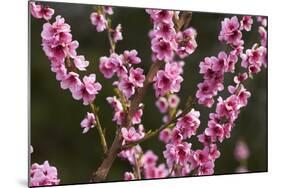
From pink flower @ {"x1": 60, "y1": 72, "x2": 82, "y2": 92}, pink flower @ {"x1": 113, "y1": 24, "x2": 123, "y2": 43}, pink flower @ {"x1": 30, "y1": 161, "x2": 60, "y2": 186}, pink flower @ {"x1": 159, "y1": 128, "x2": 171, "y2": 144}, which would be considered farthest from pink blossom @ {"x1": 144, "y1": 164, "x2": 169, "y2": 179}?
pink flower @ {"x1": 113, "y1": 24, "x2": 123, "y2": 43}

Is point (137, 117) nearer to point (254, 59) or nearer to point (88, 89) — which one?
point (88, 89)

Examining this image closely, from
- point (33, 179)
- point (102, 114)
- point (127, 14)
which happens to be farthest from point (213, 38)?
point (33, 179)

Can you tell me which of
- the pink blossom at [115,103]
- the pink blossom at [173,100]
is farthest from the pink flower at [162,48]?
the pink blossom at [115,103]

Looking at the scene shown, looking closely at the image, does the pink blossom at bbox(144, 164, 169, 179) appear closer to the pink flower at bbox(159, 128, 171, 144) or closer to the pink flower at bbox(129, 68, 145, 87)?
the pink flower at bbox(159, 128, 171, 144)

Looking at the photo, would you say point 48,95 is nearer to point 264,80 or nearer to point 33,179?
point 33,179

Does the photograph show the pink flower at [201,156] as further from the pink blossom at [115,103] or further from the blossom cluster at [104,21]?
the blossom cluster at [104,21]

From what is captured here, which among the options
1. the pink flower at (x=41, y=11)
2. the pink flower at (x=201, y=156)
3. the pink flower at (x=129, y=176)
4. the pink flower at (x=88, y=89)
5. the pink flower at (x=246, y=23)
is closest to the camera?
the pink flower at (x=41, y=11)

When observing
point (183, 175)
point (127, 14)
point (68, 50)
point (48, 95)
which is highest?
point (127, 14)
